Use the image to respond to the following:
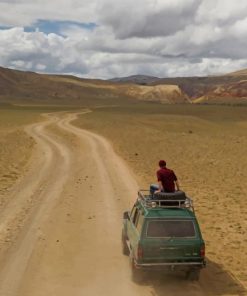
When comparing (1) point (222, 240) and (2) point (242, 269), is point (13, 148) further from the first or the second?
(2) point (242, 269)

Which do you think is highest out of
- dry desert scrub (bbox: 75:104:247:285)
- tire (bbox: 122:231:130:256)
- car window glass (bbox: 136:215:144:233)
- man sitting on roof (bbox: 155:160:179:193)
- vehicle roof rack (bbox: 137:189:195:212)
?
man sitting on roof (bbox: 155:160:179:193)

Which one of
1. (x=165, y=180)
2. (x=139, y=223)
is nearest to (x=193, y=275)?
(x=139, y=223)

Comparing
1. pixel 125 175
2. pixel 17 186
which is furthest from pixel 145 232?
pixel 125 175

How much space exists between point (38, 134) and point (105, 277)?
4573 cm

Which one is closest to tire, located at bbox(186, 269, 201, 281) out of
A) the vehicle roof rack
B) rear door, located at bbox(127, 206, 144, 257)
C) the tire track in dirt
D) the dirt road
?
the dirt road

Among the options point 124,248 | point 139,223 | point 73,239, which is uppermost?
point 139,223

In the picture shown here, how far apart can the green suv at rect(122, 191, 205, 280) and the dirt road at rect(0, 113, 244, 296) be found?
68cm

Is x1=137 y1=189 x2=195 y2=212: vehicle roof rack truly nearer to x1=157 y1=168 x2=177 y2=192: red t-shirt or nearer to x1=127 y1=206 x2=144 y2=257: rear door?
x1=127 y1=206 x2=144 y2=257: rear door

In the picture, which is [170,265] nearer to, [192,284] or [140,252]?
[140,252]

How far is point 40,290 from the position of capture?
519 inches

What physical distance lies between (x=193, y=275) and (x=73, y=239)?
219 inches

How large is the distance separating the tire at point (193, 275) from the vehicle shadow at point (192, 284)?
9 cm

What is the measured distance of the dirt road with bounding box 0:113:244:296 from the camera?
1348 centimetres

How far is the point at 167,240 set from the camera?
13203 millimetres
